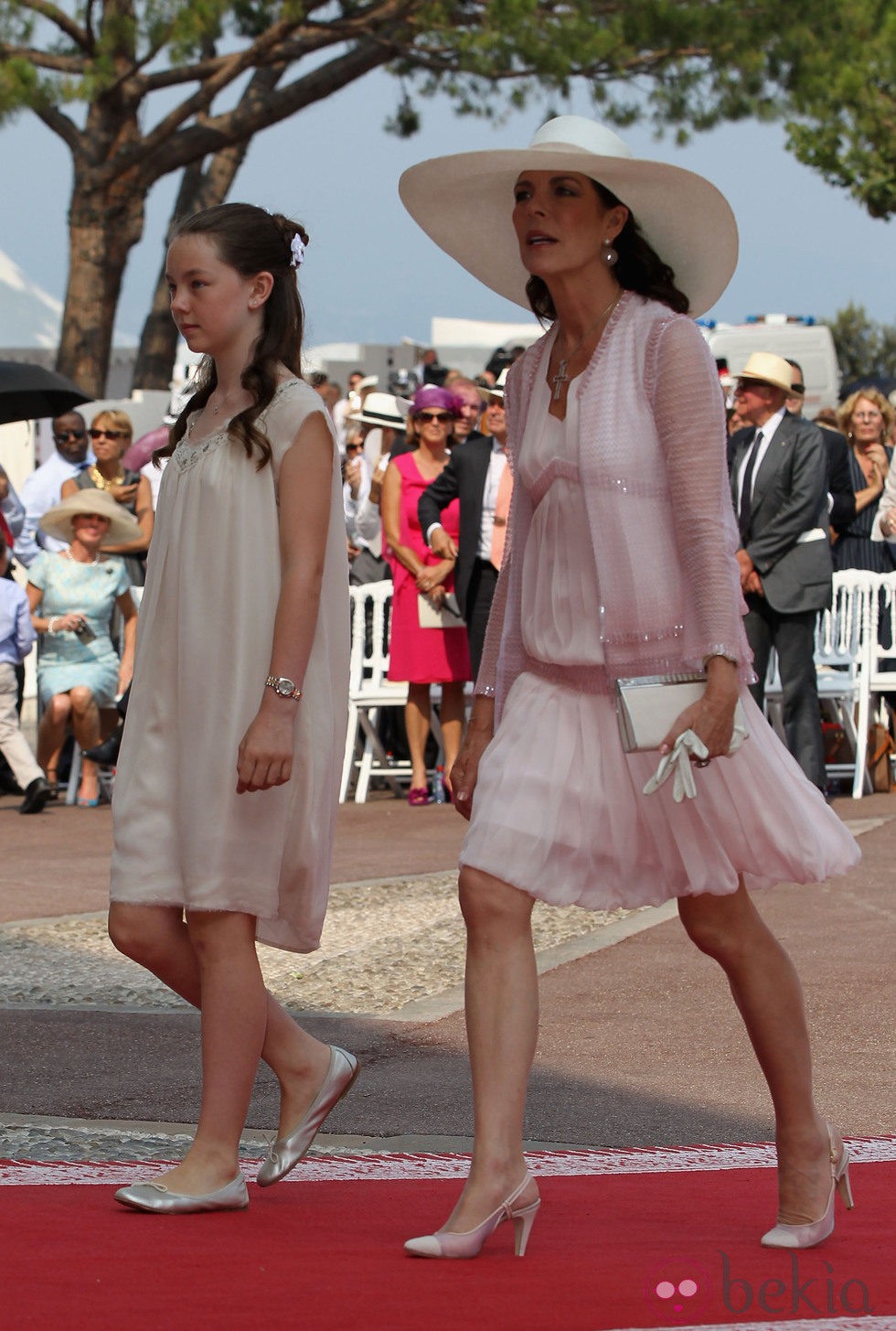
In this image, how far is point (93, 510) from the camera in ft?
40.8

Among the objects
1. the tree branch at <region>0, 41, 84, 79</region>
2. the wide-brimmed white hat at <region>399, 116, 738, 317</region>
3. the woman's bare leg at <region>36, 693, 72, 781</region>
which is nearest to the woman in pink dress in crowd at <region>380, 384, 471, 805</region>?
the woman's bare leg at <region>36, 693, 72, 781</region>

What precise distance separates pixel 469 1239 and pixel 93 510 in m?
9.28

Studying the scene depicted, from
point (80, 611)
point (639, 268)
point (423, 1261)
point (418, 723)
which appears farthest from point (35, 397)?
point (423, 1261)

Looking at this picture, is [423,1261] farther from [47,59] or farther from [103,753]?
[47,59]

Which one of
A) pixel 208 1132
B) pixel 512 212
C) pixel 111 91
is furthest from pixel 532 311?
pixel 111 91

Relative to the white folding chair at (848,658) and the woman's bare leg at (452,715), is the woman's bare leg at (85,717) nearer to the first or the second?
the woman's bare leg at (452,715)

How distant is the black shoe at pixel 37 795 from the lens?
1210 centimetres

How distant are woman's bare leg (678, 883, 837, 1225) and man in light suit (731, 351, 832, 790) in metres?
7.42

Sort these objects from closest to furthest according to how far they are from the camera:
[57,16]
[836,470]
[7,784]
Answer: [836,470], [7,784], [57,16]

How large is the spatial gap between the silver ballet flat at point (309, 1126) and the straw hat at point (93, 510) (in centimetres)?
842

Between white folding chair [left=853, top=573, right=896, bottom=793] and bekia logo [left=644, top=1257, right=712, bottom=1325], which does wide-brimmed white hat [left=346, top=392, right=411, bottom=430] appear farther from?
bekia logo [left=644, top=1257, right=712, bottom=1325]

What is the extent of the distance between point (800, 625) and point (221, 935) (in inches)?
306

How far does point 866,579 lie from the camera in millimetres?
12320

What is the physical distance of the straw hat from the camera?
492 inches
